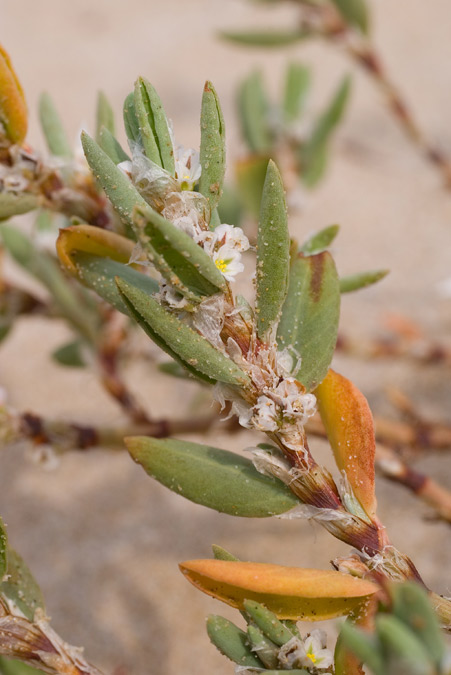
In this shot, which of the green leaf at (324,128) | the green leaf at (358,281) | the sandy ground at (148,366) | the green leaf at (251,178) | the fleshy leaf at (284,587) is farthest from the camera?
the green leaf at (324,128)

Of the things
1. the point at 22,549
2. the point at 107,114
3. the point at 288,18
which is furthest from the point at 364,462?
the point at 288,18

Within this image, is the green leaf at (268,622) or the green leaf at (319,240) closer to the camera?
the green leaf at (268,622)

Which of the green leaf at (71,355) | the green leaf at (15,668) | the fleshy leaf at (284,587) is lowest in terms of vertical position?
the green leaf at (15,668)

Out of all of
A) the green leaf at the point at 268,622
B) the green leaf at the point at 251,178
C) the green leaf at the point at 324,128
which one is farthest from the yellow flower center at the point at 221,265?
the green leaf at the point at 324,128

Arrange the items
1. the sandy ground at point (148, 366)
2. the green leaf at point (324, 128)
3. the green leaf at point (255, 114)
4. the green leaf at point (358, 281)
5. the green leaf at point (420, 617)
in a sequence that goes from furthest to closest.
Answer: the green leaf at point (255, 114) < the green leaf at point (324, 128) < the sandy ground at point (148, 366) < the green leaf at point (358, 281) < the green leaf at point (420, 617)

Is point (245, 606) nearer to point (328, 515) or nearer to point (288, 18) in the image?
point (328, 515)

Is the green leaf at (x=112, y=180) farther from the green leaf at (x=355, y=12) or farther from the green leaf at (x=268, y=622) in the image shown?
the green leaf at (x=355, y=12)

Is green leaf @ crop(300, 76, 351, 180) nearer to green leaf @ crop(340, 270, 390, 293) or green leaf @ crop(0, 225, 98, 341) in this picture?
green leaf @ crop(0, 225, 98, 341)
